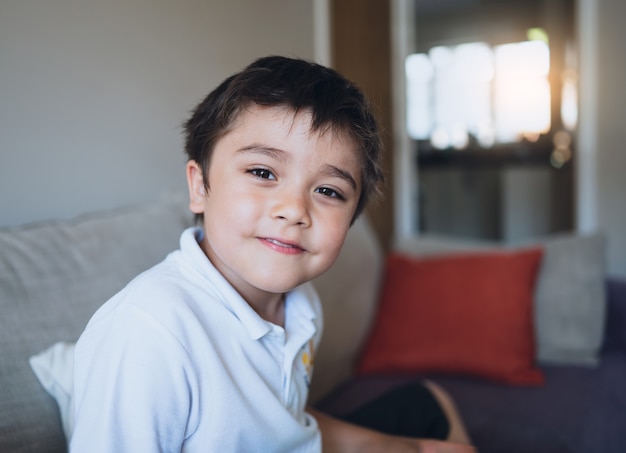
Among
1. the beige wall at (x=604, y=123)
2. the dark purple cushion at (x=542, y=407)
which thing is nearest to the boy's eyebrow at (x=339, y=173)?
the dark purple cushion at (x=542, y=407)

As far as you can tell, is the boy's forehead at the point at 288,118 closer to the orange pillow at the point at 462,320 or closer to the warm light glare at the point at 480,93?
the orange pillow at the point at 462,320

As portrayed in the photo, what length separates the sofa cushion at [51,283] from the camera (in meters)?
0.75

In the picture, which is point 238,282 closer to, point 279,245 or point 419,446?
point 279,245

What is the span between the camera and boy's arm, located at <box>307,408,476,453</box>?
1.00 metres

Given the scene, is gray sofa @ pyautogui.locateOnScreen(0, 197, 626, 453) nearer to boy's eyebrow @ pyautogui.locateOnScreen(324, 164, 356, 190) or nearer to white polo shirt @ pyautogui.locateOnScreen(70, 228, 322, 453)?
white polo shirt @ pyautogui.locateOnScreen(70, 228, 322, 453)

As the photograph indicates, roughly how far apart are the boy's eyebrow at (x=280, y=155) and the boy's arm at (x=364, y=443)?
0.46 m

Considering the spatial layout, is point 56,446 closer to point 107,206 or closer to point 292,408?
point 292,408

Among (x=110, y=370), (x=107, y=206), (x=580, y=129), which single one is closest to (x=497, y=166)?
(x=580, y=129)

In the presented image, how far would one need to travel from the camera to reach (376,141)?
861 millimetres

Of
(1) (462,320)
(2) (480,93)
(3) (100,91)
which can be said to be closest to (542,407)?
(1) (462,320)

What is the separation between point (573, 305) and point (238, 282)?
4.25 ft

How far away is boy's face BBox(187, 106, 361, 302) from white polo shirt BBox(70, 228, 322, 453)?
5 centimetres

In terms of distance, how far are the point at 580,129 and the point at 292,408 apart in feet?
10.9

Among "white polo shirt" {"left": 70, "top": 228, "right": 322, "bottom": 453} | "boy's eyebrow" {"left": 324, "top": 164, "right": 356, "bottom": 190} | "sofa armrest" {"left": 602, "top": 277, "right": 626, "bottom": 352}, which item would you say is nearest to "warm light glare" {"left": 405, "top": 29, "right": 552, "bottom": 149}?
"sofa armrest" {"left": 602, "top": 277, "right": 626, "bottom": 352}
